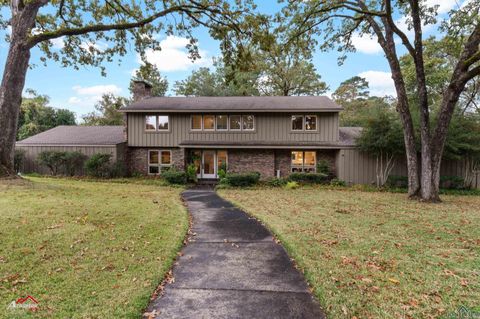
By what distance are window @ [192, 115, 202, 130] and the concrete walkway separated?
39.1 ft

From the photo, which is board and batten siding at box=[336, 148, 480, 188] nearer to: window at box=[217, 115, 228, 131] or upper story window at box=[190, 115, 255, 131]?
upper story window at box=[190, 115, 255, 131]

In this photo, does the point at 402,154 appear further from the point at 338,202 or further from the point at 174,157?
the point at 174,157

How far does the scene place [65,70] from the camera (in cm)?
1455

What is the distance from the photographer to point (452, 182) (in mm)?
14555

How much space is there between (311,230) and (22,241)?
5.87 m

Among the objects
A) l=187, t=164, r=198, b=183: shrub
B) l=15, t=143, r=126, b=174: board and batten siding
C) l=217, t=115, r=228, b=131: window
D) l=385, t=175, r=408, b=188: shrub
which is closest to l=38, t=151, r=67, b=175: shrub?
l=15, t=143, r=126, b=174: board and batten siding

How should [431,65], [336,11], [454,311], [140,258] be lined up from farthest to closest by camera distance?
1. [431,65]
2. [336,11]
3. [140,258]
4. [454,311]

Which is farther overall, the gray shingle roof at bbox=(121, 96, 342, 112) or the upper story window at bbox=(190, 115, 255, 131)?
the upper story window at bbox=(190, 115, 255, 131)

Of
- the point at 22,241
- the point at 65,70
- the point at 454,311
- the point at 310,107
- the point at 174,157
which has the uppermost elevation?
the point at 65,70

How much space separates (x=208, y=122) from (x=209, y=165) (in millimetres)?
2880

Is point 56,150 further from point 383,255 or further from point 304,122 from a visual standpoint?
point 383,255

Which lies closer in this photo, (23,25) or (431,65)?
(23,25)

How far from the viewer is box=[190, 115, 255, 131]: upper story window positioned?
16.9 meters

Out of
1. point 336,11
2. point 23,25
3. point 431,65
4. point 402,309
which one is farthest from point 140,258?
point 431,65
